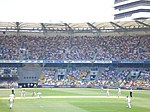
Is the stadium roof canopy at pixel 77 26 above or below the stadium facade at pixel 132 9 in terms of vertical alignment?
below

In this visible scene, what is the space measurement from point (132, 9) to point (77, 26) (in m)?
43.1

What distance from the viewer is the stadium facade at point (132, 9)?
11362 centimetres

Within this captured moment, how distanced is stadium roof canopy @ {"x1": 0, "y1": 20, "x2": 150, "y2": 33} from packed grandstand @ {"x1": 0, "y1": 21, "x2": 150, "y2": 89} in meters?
0.63

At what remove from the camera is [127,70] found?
77.8m

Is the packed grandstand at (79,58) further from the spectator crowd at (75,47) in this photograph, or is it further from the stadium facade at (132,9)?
the stadium facade at (132,9)

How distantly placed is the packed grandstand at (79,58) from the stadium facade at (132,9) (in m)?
33.8

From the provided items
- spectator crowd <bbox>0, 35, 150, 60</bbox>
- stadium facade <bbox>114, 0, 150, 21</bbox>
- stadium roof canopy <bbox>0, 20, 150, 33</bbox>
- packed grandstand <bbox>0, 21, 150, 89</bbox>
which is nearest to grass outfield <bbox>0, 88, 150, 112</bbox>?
packed grandstand <bbox>0, 21, 150, 89</bbox>

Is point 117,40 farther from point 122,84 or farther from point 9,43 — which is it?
point 9,43

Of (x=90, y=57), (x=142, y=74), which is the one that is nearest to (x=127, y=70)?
(x=142, y=74)

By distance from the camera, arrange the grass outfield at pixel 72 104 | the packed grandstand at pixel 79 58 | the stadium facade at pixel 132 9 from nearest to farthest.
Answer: the grass outfield at pixel 72 104 < the packed grandstand at pixel 79 58 < the stadium facade at pixel 132 9

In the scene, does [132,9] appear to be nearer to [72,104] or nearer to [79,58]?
[79,58]

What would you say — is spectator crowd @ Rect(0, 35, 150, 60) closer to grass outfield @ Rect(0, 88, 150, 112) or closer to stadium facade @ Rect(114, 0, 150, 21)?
grass outfield @ Rect(0, 88, 150, 112)

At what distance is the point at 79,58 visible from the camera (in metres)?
77.4

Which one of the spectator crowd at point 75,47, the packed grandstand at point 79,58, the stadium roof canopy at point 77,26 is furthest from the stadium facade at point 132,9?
the spectator crowd at point 75,47
